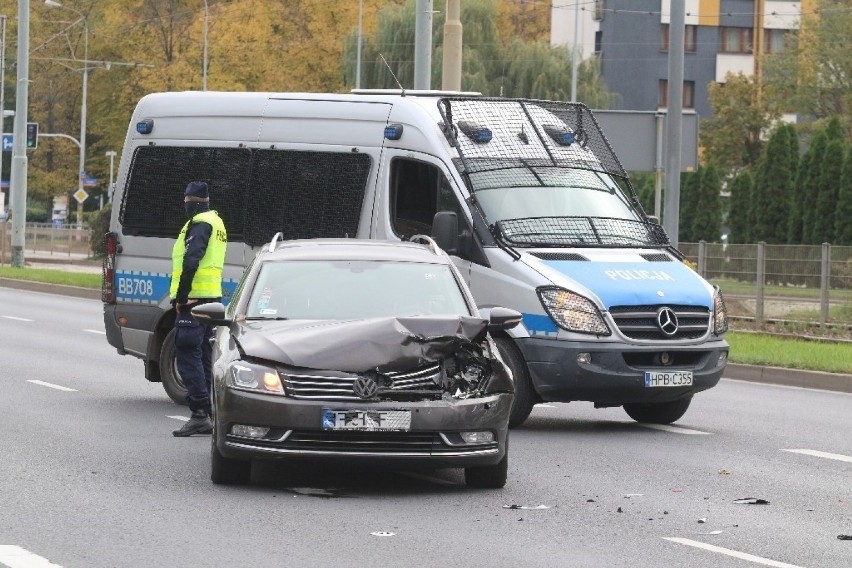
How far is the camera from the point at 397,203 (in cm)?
1598

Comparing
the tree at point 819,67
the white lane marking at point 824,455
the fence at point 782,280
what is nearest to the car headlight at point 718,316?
the white lane marking at point 824,455

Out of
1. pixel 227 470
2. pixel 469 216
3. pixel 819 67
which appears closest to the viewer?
pixel 227 470

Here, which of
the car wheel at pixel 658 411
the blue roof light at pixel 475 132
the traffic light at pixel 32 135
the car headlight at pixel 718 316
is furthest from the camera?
the traffic light at pixel 32 135

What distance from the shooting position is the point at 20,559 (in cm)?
841

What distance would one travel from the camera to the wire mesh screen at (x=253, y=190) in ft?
53.5

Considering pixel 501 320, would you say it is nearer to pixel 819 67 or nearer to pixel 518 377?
pixel 518 377

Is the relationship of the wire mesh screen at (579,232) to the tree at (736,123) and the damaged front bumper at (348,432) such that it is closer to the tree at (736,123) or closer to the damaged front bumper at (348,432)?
the damaged front bumper at (348,432)

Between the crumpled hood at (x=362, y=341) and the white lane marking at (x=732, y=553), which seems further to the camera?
the crumpled hood at (x=362, y=341)

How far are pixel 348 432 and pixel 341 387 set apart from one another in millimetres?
249

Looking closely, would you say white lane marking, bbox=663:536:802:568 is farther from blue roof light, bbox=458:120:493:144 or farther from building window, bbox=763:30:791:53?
building window, bbox=763:30:791:53

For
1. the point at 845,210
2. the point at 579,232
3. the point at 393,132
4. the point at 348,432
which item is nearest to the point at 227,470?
the point at 348,432

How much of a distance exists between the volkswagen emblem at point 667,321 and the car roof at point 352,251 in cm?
242

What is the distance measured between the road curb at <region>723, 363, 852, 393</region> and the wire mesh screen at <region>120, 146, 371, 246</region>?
257 inches

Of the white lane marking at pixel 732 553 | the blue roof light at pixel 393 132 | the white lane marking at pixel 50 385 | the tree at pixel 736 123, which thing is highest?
the tree at pixel 736 123
